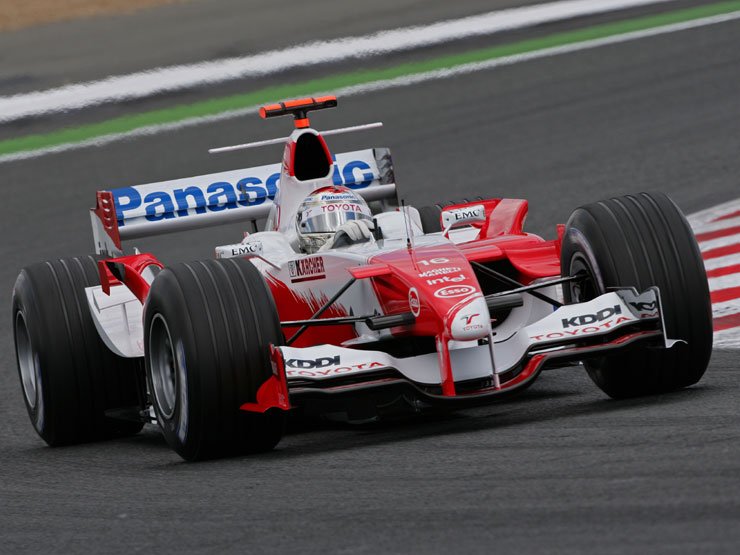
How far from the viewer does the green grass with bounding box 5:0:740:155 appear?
56.9 ft

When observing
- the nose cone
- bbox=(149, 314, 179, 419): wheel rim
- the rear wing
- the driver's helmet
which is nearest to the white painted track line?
the rear wing

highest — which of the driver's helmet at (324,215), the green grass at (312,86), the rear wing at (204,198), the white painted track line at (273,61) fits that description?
the white painted track line at (273,61)

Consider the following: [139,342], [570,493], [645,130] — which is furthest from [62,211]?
[570,493]

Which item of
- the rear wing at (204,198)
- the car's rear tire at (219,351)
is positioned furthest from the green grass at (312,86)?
the car's rear tire at (219,351)

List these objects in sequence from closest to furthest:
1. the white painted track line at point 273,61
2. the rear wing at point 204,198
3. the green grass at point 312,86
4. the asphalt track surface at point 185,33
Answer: the rear wing at point 204,198 < the green grass at point 312,86 < the white painted track line at point 273,61 < the asphalt track surface at point 185,33

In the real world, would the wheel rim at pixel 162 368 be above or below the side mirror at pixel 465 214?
below

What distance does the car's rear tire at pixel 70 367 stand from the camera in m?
8.77

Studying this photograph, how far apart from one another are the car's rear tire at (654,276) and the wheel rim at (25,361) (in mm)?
3572

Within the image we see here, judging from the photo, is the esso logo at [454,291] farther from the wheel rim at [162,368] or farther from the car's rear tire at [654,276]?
the wheel rim at [162,368]

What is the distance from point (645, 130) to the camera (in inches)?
638

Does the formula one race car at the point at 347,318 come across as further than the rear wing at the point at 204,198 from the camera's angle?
No

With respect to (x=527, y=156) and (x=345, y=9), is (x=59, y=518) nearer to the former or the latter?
(x=527, y=156)

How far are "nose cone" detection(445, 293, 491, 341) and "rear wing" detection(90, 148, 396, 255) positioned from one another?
2906mm

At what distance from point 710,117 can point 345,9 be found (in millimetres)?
5933
